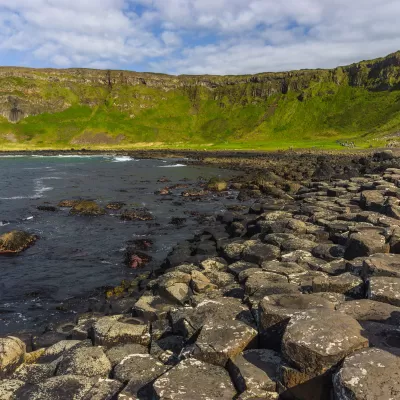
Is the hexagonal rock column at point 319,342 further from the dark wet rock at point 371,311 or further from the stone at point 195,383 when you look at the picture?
the stone at point 195,383

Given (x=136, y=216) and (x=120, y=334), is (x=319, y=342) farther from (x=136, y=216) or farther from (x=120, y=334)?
(x=136, y=216)

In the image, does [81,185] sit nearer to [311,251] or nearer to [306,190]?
[306,190]

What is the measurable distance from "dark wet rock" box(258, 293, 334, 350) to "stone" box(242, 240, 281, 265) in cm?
525

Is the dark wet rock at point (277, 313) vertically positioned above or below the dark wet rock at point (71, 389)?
above

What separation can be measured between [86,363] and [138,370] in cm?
128

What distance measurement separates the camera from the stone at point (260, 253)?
12.7m

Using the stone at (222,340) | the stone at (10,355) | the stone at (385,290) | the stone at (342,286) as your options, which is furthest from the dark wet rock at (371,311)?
the stone at (10,355)

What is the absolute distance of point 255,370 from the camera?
19.1 feet

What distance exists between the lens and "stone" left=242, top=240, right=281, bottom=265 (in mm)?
12680

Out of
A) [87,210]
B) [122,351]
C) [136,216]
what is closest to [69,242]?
[136,216]

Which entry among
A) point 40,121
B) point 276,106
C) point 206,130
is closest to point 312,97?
point 276,106

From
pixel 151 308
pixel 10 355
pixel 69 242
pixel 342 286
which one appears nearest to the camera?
pixel 10 355

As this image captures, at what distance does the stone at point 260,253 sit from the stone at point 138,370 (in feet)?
20.7

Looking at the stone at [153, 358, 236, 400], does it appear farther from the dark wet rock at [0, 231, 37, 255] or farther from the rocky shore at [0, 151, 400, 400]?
the dark wet rock at [0, 231, 37, 255]
